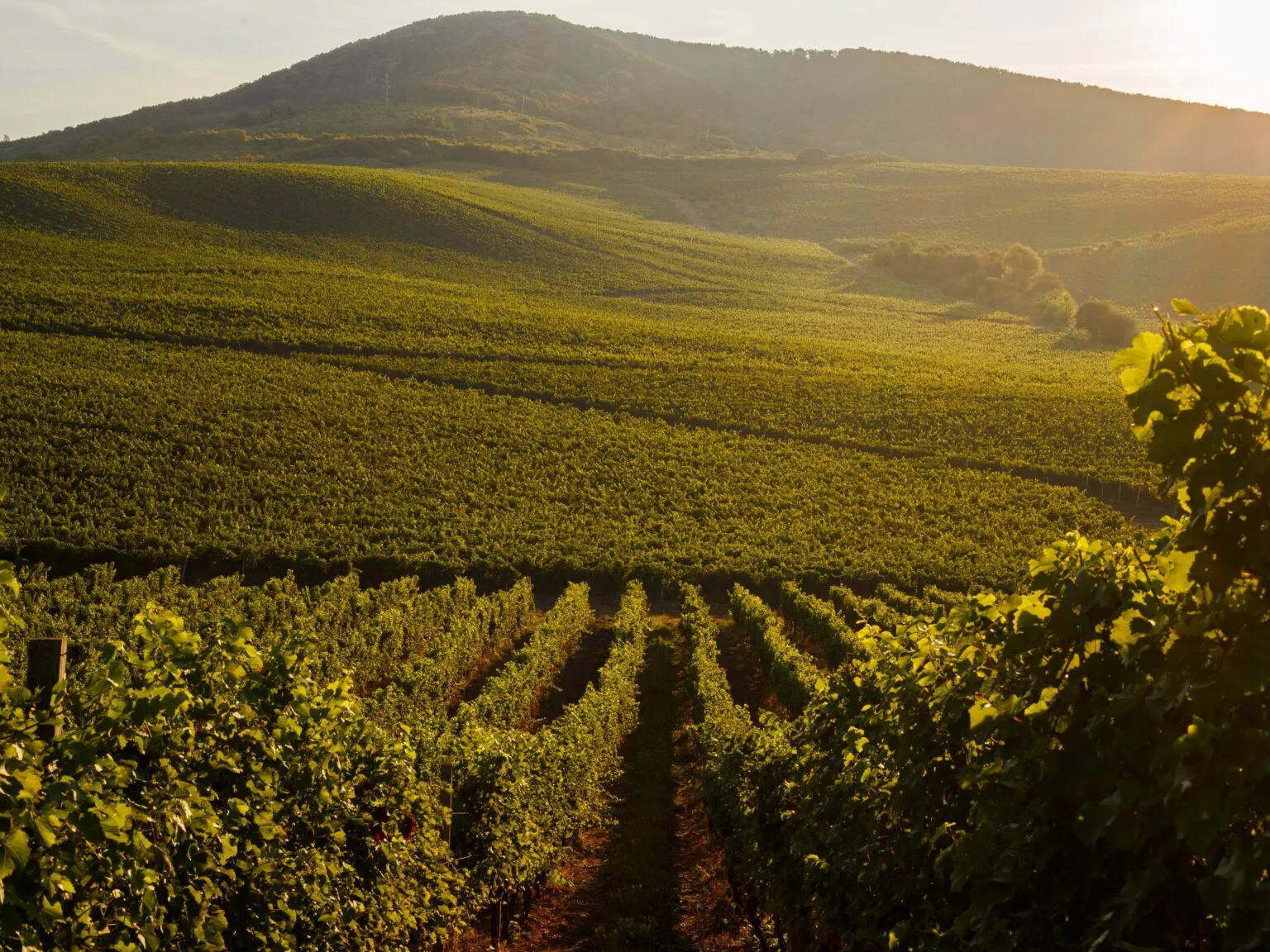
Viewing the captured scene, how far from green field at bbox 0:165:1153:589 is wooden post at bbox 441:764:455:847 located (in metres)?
30.4

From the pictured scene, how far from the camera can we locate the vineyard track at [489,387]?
189 ft

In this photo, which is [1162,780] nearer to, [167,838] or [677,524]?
[167,838]

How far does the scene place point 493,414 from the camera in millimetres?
58812

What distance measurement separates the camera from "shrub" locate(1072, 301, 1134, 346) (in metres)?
94.7

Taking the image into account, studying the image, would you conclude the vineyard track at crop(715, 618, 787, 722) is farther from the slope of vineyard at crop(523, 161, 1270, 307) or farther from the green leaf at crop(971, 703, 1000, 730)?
the slope of vineyard at crop(523, 161, 1270, 307)

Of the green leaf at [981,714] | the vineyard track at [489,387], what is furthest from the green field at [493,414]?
the green leaf at [981,714]

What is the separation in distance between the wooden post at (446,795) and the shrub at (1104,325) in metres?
92.7

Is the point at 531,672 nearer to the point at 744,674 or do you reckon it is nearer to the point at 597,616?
the point at 744,674

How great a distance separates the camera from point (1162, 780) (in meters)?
3.63

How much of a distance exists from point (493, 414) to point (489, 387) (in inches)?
223

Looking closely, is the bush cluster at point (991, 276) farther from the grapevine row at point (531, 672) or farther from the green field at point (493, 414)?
the grapevine row at point (531, 672)

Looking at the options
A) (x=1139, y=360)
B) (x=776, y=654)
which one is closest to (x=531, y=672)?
(x=776, y=654)

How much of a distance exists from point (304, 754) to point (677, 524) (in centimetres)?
4010

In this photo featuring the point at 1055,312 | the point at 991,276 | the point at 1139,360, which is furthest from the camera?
the point at 991,276
